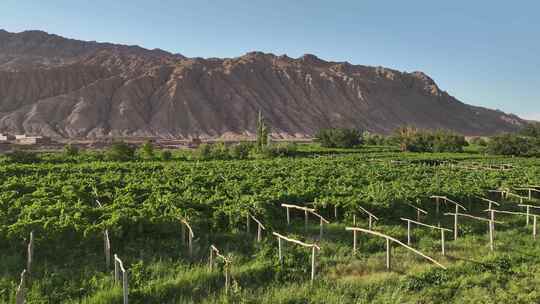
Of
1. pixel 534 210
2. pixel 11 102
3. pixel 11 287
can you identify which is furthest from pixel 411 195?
pixel 11 102

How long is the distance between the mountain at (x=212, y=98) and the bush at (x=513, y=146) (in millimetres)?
47077

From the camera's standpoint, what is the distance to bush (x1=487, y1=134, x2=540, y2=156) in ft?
171

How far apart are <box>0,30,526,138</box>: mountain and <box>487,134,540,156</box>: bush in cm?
4708

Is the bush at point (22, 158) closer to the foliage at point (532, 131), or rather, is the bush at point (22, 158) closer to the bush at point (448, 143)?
the bush at point (448, 143)

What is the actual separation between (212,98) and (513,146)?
67612 millimetres

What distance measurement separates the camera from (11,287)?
7.30m

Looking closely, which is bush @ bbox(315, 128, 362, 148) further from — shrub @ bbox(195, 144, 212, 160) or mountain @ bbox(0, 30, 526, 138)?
mountain @ bbox(0, 30, 526, 138)

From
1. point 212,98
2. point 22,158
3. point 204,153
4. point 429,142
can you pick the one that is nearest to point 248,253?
point 22,158

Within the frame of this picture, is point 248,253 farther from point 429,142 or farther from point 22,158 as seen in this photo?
point 429,142

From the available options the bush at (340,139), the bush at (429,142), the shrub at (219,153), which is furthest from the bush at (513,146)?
the shrub at (219,153)

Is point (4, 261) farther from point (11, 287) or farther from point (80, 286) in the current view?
point (80, 286)

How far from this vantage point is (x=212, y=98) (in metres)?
99.9

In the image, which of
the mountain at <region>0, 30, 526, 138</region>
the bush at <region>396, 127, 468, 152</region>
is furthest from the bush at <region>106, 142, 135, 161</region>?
the mountain at <region>0, 30, 526, 138</region>

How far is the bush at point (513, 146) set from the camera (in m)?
52.1
